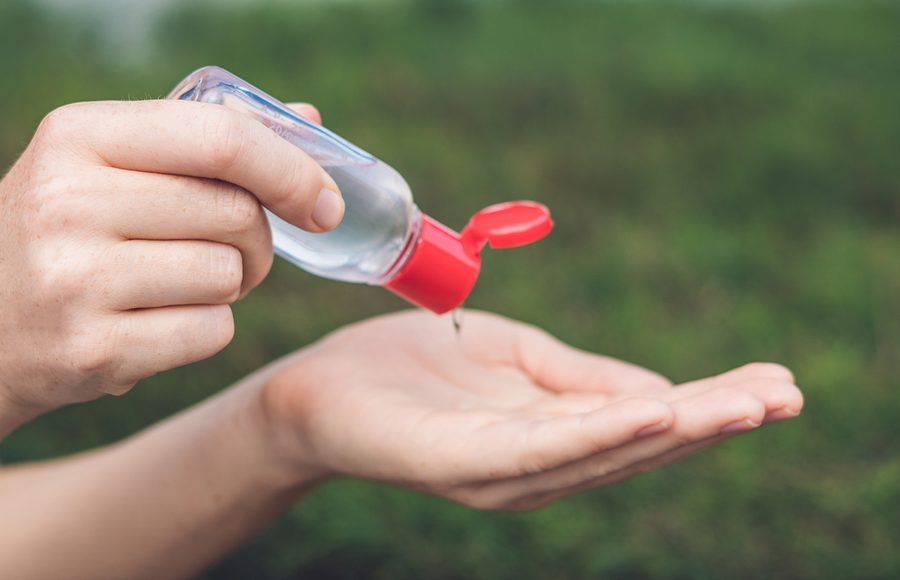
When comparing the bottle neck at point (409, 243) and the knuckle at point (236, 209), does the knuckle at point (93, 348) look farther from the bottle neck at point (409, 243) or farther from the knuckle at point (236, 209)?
the bottle neck at point (409, 243)

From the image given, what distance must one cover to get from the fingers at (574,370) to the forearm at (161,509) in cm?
40

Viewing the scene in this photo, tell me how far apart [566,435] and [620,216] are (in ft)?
7.02

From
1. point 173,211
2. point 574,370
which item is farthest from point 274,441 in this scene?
point 173,211

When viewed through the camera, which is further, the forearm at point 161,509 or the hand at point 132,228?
the forearm at point 161,509

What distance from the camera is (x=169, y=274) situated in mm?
1038

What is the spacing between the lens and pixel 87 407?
8.14ft

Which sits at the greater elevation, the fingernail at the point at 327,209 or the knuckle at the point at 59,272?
the fingernail at the point at 327,209

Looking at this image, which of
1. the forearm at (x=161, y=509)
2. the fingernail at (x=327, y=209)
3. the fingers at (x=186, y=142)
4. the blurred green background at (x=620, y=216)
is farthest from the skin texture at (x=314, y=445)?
the blurred green background at (x=620, y=216)

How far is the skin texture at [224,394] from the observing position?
102 centimetres

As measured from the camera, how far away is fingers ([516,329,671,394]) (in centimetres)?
145

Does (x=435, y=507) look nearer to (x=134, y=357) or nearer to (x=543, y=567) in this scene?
(x=543, y=567)

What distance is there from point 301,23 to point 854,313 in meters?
2.55

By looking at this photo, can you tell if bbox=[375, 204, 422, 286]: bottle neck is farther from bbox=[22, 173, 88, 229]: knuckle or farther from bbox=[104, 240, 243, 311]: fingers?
bbox=[22, 173, 88, 229]: knuckle

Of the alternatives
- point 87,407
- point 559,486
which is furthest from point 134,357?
point 87,407
